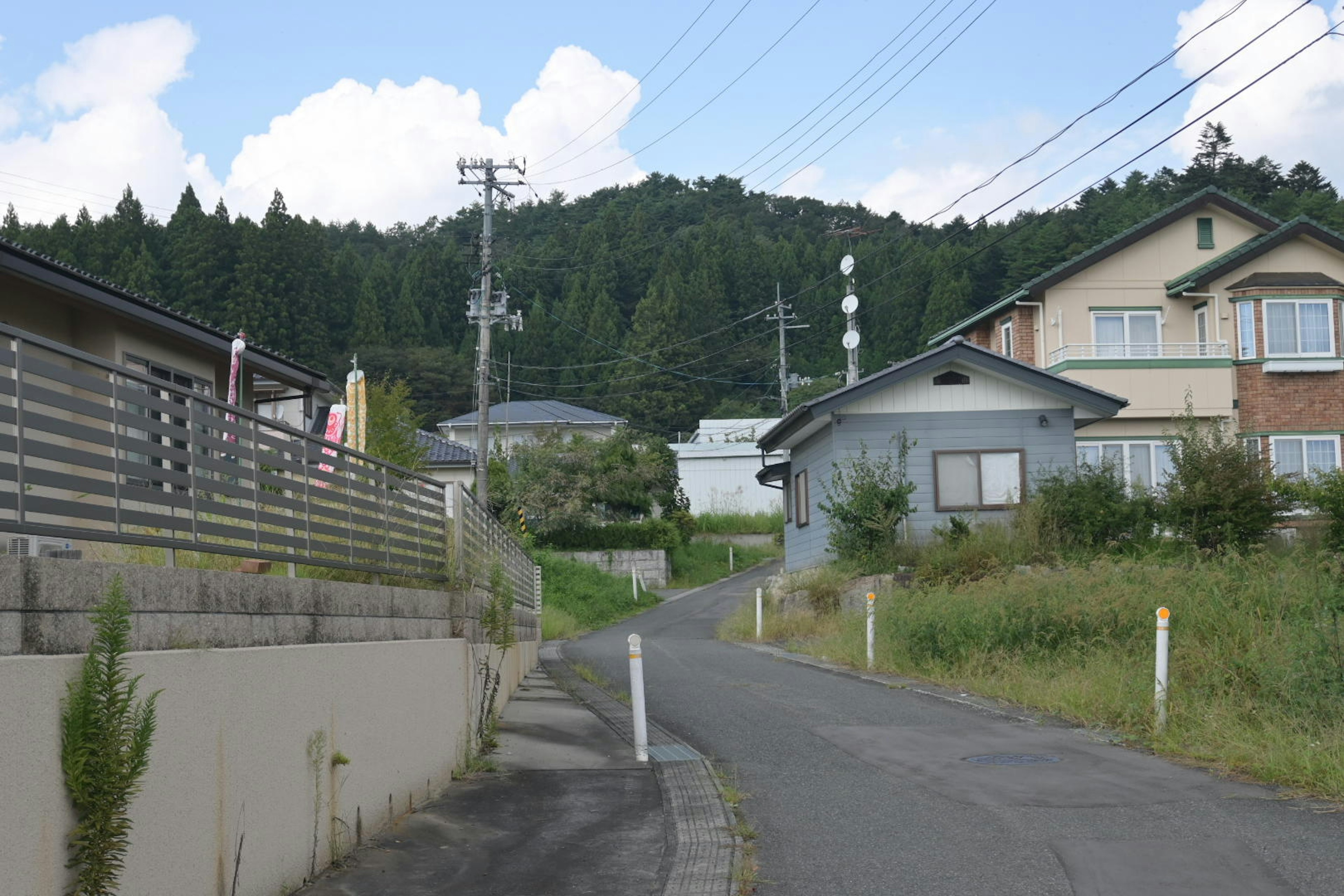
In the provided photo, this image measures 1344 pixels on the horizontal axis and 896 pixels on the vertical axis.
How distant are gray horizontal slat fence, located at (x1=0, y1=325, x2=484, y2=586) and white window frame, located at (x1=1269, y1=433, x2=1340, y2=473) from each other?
2360 cm

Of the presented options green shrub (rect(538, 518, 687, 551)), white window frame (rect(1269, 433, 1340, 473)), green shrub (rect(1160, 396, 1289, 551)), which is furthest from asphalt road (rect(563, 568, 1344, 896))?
green shrub (rect(538, 518, 687, 551))

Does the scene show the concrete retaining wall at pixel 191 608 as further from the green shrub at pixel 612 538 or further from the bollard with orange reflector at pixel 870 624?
the green shrub at pixel 612 538

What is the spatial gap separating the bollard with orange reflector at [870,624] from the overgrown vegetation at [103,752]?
13.4m

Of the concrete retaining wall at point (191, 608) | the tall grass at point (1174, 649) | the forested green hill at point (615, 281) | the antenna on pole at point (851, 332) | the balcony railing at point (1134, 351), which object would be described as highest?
the forested green hill at point (615, 281)

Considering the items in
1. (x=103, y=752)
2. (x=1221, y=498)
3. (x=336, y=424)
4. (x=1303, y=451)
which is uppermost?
(x=336, y=424)

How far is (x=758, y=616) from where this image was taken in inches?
948

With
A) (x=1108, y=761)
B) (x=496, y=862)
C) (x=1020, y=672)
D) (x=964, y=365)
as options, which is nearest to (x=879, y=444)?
(x=964, y=365)

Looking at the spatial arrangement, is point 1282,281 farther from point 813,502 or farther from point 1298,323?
point 813,502

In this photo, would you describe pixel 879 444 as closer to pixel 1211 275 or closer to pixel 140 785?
pixel 1211 275

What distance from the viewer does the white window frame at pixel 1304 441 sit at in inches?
1085

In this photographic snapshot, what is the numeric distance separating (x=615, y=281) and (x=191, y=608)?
7296cm

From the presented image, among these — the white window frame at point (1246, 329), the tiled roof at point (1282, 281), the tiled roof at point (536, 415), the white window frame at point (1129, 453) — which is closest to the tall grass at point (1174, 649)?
the white window frame at point (1129, 453)

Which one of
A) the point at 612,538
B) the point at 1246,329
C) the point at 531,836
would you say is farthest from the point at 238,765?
the point at 612,538

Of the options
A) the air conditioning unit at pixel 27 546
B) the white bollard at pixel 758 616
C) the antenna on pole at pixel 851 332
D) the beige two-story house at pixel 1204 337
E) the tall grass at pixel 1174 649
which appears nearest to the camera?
the air conditioning unit at pixel 27 546
